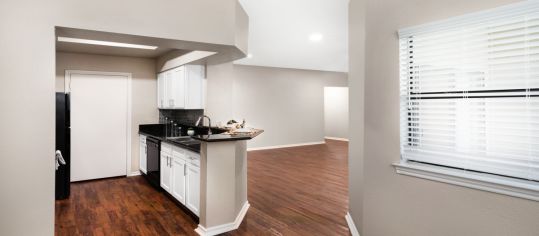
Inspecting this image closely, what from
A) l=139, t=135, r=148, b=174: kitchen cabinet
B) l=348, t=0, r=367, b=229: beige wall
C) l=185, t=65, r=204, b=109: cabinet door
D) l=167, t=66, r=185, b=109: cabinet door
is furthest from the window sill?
l=139, t=135, r=148, b=174: kitchen cabinet

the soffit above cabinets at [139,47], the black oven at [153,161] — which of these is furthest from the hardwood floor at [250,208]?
the soffit above cabinets at [139,47]

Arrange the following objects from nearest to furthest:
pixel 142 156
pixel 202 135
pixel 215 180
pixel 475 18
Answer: pixel 475 18 → pixel 215 180 → pixel 202 135 → pixel 142 156

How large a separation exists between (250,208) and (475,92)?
282 cm

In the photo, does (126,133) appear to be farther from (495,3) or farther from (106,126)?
(495,3)

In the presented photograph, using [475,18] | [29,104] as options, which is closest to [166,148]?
[29,104]

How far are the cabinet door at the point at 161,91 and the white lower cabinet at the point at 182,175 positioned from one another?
4.22 ft

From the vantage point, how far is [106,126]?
5.08 meters

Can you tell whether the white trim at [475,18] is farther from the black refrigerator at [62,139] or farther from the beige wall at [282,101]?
the beige wall at [282,101]

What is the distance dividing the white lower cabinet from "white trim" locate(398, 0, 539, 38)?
7.93 ft

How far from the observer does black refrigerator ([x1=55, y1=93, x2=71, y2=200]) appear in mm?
3891

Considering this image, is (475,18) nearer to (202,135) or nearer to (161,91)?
(202,135)

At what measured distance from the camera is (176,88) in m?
4.58

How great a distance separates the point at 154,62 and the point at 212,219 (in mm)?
3808

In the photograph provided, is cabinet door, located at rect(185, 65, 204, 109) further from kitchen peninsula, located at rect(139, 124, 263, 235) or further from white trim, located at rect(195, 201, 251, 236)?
white trim, located at rect(195, 201, 251, 236)
